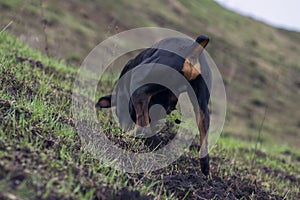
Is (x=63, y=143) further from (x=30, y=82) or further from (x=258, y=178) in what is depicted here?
(x=258, y=178)

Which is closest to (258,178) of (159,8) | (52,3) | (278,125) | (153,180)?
(153,180)

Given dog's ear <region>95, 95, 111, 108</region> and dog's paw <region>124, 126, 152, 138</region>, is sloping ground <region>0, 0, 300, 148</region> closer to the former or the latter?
dog's ear <region>95, 95, 111, 108</region>

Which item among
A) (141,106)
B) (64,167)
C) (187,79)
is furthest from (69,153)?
(187,79)

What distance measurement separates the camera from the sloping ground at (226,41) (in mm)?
15836

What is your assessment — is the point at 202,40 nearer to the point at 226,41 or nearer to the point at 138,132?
the point at 138,132

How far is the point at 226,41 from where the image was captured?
2708 centimetres

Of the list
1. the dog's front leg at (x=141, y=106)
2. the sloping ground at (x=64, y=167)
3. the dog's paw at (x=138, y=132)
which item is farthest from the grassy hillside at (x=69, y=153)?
the dog's front leg at (x=141, y=106)

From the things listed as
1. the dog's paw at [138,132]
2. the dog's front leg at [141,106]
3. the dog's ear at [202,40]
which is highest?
the dog's ear at [202,40]

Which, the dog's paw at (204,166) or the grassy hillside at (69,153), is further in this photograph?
the dog's paw at (204,166)

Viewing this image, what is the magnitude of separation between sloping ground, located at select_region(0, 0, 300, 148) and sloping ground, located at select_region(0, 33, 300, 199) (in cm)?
473

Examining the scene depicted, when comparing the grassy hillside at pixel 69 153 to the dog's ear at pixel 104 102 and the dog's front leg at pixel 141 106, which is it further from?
the dog's front leg at pixel 141 106

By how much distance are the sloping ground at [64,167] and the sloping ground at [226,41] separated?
4.73 m

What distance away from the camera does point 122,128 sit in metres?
5.20

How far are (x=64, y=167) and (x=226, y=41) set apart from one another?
24.4 metres
